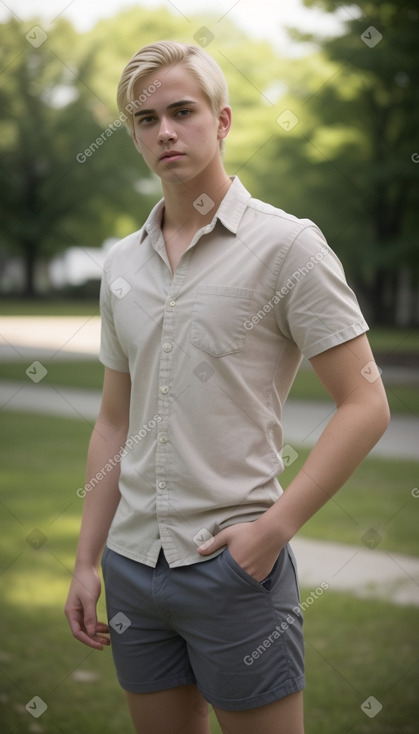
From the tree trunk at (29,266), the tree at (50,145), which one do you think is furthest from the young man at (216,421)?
the tree trunk at (29,266)

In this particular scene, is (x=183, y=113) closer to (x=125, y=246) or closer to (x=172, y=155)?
(x=172, y=155)

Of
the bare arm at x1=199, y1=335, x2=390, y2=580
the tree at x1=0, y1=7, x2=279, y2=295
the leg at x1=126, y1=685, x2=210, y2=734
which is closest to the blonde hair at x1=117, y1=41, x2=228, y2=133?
the bare arm at x1=199, y1=335, x2=390, y2=580

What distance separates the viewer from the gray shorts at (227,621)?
5.48 feet

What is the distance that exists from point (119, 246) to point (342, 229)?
19498 millimetres

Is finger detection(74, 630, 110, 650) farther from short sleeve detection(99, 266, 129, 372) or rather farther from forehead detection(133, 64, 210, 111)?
forehead detection(133, 64, 210, 111)

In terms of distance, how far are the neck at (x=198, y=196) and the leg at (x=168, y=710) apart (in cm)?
101

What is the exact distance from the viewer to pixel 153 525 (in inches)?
69.0

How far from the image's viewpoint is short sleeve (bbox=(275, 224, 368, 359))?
1.63 m

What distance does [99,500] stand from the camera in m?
1.99

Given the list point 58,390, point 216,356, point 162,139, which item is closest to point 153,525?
point 216,356

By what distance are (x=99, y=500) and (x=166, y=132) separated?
847mm

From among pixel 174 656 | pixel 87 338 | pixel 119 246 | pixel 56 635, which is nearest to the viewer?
pixel 174 656

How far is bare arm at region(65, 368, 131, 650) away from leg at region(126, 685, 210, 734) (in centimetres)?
17

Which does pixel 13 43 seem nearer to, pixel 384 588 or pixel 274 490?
pixel 384 588
